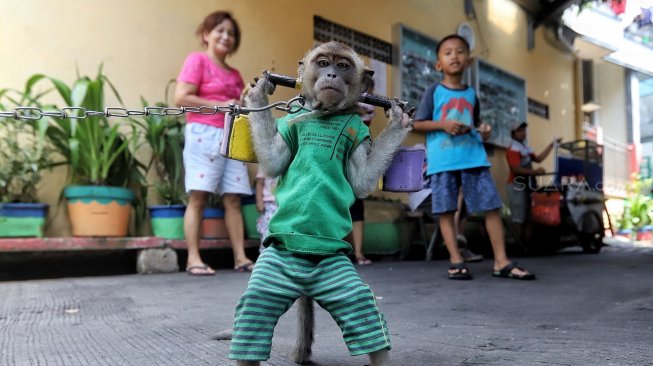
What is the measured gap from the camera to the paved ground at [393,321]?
1604mm

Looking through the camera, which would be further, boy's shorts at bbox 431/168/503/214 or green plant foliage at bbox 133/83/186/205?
green plant foliage at bbox 133/83/186/205

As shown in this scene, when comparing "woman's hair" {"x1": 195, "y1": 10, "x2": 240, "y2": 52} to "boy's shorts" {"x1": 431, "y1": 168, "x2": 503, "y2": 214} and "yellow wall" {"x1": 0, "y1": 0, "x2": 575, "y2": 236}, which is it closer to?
"yellow wall" {"x1": 0, "y1": 0, "x2": 575, "y2": 236}

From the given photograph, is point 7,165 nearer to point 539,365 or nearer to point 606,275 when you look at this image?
point 539,365

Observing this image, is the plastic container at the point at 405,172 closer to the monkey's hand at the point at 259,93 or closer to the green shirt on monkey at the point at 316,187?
the green shirt on monkey at the point at 316,187

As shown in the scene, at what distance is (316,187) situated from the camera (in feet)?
4.44

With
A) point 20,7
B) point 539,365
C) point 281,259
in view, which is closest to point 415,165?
point 281,259

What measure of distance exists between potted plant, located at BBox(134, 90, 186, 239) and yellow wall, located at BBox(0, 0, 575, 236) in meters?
0.35

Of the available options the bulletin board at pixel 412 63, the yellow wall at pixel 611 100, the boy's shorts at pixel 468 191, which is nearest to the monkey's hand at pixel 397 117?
the boy's shorts at pixel 468 191

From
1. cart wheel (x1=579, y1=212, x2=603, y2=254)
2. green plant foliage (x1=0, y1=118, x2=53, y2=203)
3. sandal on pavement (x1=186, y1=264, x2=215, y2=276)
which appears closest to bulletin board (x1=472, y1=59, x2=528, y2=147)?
cart wheel (x1=579, y1=212, x2=603, y2=254)

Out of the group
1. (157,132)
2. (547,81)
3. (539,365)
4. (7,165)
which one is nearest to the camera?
(539,365)

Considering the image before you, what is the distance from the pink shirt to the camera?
143 inches

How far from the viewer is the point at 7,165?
352 cm

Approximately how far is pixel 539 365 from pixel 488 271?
2.45 metres

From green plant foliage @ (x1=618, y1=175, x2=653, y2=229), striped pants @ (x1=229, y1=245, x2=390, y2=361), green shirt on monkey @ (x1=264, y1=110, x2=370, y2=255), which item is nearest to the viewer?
striped pants @ (x1=229, y1=245, x2=390, y2=361)
